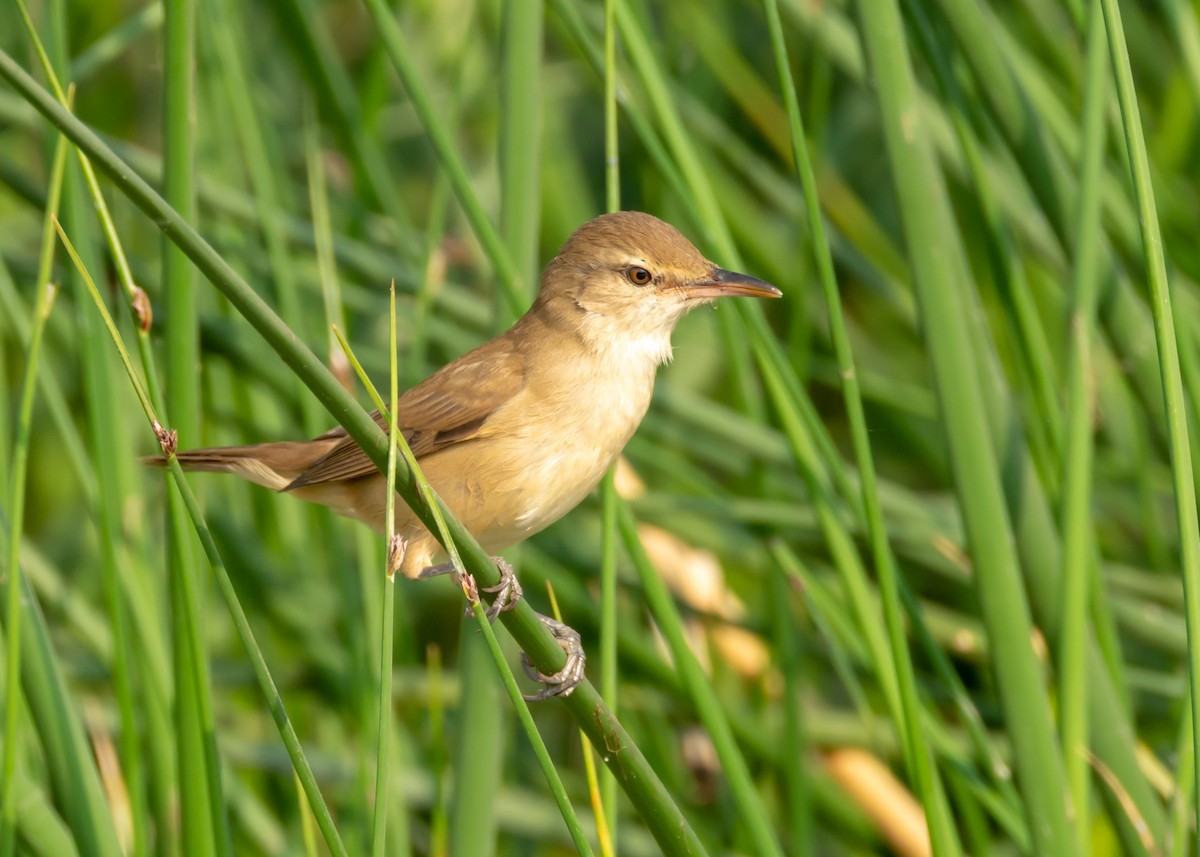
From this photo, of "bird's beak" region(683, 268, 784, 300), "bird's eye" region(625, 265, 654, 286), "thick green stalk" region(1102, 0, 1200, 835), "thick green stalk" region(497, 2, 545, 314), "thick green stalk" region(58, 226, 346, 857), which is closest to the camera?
"thick green stalk" region(58, 226, 346, 857)

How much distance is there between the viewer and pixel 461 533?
1508mm

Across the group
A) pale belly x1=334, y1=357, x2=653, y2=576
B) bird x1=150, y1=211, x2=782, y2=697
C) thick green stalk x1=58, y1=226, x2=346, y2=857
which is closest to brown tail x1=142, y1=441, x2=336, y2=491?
bird x1=150, y1=211, x2=782, y2=697

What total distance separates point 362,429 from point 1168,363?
38.5 inches

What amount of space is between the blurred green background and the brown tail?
2.6 inches

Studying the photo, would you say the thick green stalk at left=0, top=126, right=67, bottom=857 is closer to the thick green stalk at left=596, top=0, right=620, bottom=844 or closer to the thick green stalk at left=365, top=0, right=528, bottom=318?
the thick green stalk at left=365, top=0, right=528, bottom=318

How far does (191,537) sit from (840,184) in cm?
275

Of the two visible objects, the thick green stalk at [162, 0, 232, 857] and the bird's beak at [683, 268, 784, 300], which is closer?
the thick green stalk at [162, 0, 232, 857]

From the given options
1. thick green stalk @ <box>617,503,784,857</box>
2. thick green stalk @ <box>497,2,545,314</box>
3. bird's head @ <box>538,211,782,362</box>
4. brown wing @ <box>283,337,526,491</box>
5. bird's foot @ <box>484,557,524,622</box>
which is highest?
thick green stalk @ <box>497,2,545,314</box>

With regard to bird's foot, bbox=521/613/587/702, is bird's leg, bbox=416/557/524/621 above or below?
above

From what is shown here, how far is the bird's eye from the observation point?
255 centimetres

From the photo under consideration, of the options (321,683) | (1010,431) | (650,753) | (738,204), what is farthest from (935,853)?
(738,204)

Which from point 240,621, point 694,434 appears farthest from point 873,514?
point 694,434

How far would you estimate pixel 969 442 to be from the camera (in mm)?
2039

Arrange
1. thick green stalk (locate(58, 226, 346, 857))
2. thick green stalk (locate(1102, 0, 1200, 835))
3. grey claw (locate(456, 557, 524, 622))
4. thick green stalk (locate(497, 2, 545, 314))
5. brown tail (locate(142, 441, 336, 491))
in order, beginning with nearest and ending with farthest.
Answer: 1. thick green stalk (locate(58, 226, 346, 857))
2. thick green stalk (locate(1102, 0, 1200, 835))
3. grey claw (locate(456, 557, 524, 622))
4. thick green stalk (locate(497, 2, 545, 314))
5. brown tail (locate(142, 441, 336, 491))
